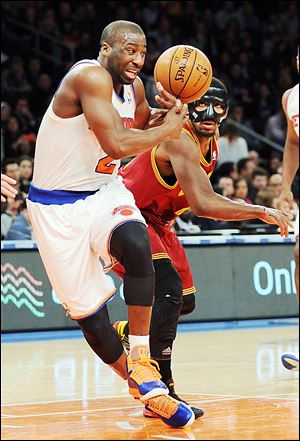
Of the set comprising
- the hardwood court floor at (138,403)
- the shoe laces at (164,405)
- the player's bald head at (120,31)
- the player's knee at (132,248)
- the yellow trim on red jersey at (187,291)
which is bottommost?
the hardwood court floor at (138,403)

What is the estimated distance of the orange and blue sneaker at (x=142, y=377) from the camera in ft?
17.4

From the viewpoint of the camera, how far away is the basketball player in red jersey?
5.96m

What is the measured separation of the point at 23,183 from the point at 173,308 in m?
6.78

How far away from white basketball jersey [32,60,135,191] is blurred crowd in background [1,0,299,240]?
20.2 ft

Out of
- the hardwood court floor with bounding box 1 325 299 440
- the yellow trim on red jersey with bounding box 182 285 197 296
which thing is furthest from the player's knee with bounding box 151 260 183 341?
the hardwood court floor with bounding box 1 325 299 440

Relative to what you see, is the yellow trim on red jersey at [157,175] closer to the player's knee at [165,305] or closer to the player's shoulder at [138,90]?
the player's shoulder at [138,90]

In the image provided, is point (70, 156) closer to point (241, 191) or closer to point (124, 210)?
point (124, 210)

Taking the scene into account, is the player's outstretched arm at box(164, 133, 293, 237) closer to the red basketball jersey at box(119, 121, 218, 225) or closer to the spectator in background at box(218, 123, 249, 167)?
the red basketball jersey at box(119, 121, 218, 225)

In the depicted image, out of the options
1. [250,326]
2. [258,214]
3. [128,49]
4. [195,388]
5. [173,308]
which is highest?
[128,49]

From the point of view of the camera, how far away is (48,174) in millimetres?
5738

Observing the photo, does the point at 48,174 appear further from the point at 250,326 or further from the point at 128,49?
the point at 250,326

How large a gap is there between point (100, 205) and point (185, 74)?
0.97 m

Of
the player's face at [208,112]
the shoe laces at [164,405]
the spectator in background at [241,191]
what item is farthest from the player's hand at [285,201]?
the spectator in background at [241,191]

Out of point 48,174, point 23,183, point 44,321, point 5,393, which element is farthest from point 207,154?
point 23,183
